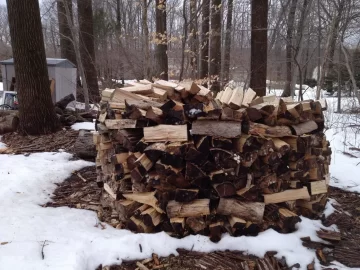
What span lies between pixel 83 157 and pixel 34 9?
3.34 meters

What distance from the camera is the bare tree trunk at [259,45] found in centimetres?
733

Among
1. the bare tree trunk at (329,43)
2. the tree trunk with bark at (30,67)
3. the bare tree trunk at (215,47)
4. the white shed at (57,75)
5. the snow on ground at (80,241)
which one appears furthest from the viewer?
the bare tree trunk at (215,47)

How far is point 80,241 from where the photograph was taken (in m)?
2.91

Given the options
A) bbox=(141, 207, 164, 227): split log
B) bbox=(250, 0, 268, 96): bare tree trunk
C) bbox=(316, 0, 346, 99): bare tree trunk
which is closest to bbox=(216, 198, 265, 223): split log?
bbox=(141, 207, 164, 227): split log

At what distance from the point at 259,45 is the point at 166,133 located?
5.25 meters

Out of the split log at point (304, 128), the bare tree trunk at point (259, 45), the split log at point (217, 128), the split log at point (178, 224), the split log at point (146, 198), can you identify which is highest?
the bare tree trunk at point (259, 45)

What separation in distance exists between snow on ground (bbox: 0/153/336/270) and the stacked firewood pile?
14cm

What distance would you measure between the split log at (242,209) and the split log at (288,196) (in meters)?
0.13

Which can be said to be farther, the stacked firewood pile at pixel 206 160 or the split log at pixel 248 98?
the split log at pixel 248 98

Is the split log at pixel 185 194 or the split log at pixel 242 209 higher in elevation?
the split log at pixel 185 194

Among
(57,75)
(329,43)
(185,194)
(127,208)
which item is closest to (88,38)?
(57,75)

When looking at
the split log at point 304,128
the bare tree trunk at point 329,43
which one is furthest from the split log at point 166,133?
the bare tree trunk at point 329,43

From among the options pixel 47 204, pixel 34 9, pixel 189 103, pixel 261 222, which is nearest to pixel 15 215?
pixel 47 204

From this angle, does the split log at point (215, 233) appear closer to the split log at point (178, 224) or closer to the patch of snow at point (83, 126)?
the split log at point (178, 224)
